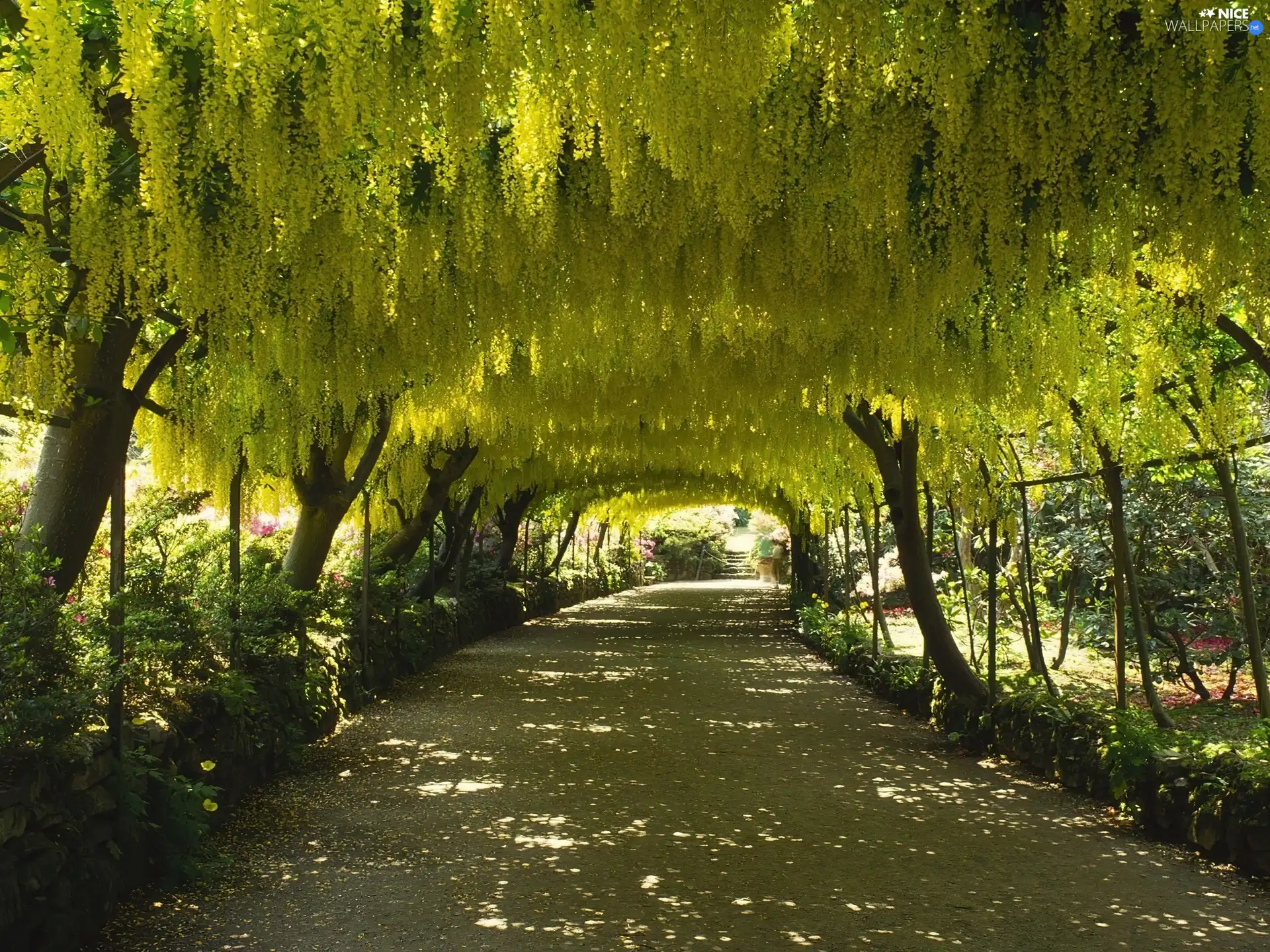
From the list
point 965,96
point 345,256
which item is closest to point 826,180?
point 965,96

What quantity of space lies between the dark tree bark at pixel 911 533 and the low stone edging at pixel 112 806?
3.85 meters

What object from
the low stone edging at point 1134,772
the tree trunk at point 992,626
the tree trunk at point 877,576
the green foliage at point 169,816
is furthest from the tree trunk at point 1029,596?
the green foliage at point 169,816

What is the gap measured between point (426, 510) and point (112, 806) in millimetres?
7188

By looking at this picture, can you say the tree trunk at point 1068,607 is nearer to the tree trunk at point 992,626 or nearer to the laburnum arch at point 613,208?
the tree trunk at point 992,626

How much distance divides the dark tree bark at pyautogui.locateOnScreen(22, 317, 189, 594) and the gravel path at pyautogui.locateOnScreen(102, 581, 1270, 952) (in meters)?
1.27

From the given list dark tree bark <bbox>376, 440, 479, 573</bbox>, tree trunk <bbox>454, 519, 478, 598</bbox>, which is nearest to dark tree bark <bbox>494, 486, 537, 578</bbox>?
tree trunk <bbox>454, 519, 478, 598</bbox>

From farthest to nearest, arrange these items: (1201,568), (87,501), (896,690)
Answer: (896,690), (1201,568), (87,501)

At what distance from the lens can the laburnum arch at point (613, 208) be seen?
7.19 ft

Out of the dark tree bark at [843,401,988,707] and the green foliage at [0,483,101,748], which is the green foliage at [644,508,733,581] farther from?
the green foliage at [0,483,101,748]

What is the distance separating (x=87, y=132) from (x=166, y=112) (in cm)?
17

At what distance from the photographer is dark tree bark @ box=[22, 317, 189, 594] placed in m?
3.68

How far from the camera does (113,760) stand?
3291mm

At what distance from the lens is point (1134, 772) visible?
4293 millimetres

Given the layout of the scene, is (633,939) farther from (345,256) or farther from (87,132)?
(87,132)
